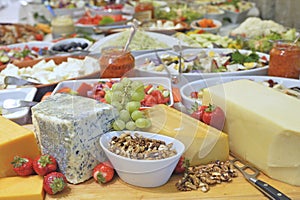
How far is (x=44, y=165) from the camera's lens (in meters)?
0.91

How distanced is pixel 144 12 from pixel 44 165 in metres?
2.15

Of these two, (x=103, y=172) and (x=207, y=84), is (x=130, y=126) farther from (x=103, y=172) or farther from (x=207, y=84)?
(x=207, y=84)

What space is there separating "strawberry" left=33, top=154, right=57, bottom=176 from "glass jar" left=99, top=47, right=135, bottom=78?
0.55 meters

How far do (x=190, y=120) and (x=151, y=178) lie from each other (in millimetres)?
208

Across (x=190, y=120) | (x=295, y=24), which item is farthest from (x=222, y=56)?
(x=295, y=24)

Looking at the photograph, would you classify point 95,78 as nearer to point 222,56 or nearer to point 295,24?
point 222,56

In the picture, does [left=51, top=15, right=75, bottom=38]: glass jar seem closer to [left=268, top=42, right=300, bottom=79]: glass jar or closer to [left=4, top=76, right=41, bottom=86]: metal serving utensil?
[left=4, top=76, right=41, bottom=86]: metal serving utensil

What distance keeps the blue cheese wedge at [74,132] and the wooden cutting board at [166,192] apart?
39mm

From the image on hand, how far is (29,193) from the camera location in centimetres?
86

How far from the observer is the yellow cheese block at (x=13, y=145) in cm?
93

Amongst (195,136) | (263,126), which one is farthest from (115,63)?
(263,126)

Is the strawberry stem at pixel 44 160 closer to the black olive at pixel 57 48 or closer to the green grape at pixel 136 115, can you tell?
the green grape at pixel 136 115

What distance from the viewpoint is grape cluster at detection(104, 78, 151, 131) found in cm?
96

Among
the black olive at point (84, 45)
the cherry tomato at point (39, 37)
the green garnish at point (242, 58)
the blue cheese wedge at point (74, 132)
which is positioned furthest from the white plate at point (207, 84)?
the cherry tomato at point (39, 37)
